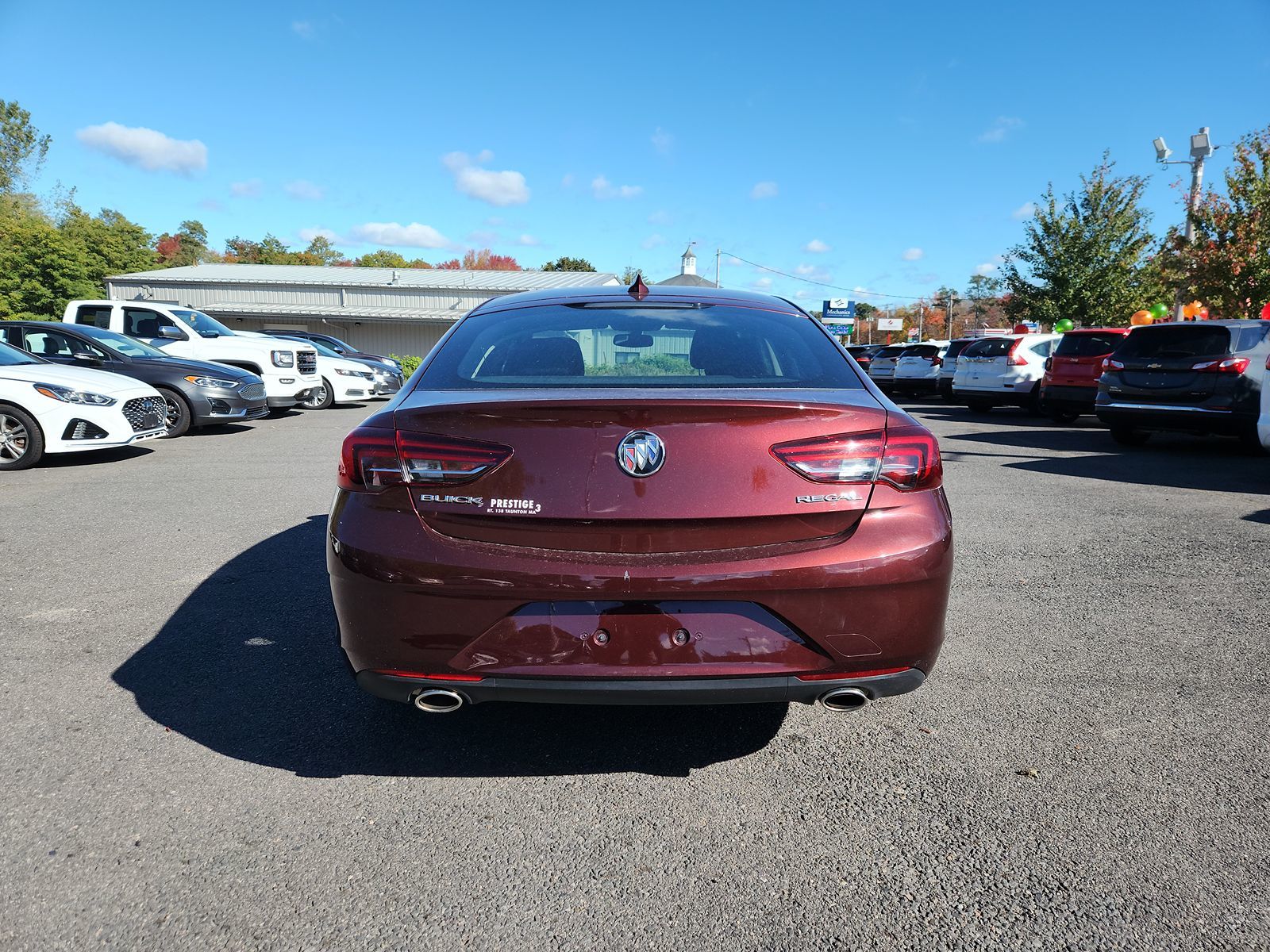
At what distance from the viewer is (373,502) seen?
2486 millimetres


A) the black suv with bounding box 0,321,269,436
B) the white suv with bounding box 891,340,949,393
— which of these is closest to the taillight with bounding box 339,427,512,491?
the black suv with bounding box 0,321,269,436

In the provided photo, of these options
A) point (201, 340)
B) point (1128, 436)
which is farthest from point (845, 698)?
point (201, 340)

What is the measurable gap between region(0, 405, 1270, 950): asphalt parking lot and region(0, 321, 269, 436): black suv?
294 inches

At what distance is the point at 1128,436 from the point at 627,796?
11.4 metres

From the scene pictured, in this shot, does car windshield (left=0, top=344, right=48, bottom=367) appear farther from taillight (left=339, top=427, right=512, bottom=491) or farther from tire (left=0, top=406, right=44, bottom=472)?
taillight (left=339, top=427, right=512, bottom=491)

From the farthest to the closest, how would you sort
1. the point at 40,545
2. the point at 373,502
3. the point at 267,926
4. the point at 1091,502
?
the point at 1091,502 < the point at 40,545 < the point at 373,502 < the point at 267,926

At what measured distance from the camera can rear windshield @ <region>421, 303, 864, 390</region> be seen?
9.07 ft

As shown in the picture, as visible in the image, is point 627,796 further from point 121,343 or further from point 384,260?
point 384,260

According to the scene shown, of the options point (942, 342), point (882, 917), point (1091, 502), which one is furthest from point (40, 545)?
point (942, 342)

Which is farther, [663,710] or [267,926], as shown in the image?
[663,710]

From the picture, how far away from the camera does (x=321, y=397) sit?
17109mm

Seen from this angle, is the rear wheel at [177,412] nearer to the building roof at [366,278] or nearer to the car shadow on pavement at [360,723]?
the car shadow on pavement at [360,723]

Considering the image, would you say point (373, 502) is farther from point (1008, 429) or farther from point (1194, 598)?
point (1008, 429)

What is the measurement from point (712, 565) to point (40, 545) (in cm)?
517
